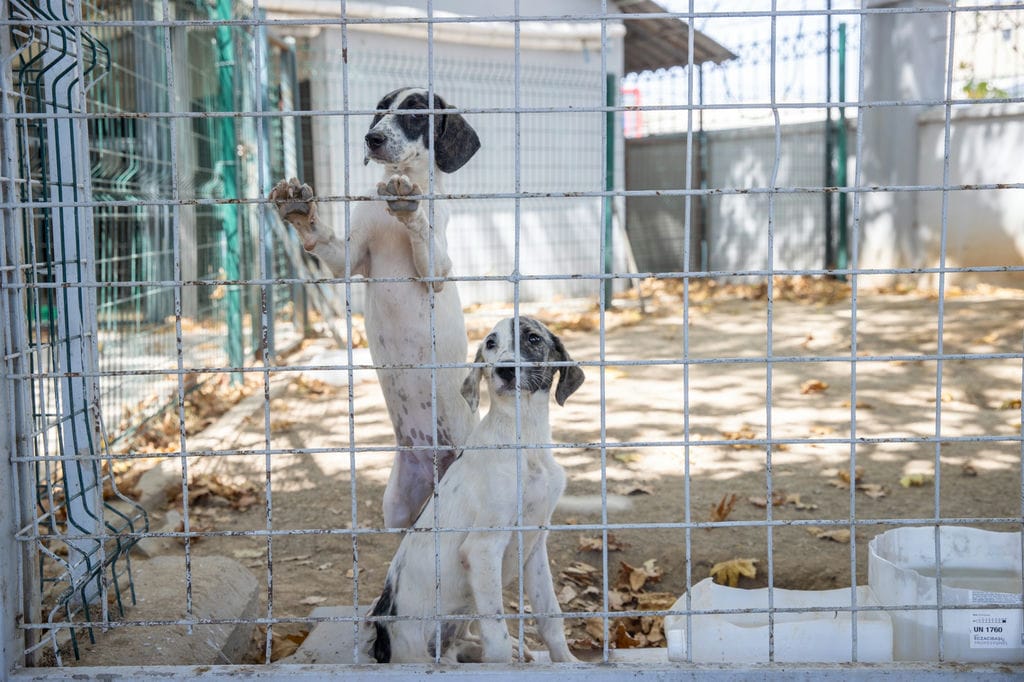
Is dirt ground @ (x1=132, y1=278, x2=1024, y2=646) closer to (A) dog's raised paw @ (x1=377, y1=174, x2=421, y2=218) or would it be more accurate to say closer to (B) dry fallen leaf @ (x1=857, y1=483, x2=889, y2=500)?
(B) dry fallen leaf @ (x1=857, y1=483, x2=889, y2=500)

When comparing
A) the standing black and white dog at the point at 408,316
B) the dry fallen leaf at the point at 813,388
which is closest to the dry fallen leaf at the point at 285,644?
the standing black and white dog at the point at 408,316

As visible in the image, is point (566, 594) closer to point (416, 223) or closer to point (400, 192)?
point (416, 223)

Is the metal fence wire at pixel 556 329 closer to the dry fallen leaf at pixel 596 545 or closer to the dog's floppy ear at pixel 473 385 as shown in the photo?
the dry fallen leaf at pixel 596 545

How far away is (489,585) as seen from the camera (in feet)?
9.57

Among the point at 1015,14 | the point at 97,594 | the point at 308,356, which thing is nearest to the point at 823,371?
the point at 308,356

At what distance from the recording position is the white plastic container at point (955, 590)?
276 centimetres

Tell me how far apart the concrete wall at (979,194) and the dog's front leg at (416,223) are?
9.57 metres

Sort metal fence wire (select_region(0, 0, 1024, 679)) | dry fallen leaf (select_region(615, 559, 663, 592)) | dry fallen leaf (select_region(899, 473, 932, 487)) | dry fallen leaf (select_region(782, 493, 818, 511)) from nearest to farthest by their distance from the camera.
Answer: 1. metal fence wire (select_region(0, 0, 1024, 679))
2. dry fallen leaf (select_region(615, 559, 663, 592))
3. dry fallen leaf (select_region(782, 493, 818, 511))
4. dry fallen leaf (select_region(899, 473, 932, 487))

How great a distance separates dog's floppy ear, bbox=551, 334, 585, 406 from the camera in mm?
3195

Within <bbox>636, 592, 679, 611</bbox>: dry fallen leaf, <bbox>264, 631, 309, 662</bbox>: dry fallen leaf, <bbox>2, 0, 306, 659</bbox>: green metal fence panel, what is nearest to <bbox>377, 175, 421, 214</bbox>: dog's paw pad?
<bbox>2, 0, 306, 659</bbox>: green metal fence panel

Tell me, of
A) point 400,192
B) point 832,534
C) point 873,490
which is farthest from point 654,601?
point 400,192

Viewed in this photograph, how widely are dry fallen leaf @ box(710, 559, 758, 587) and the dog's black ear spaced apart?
2.01 metres

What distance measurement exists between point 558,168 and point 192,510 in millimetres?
8613

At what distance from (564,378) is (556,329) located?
7.37 m
